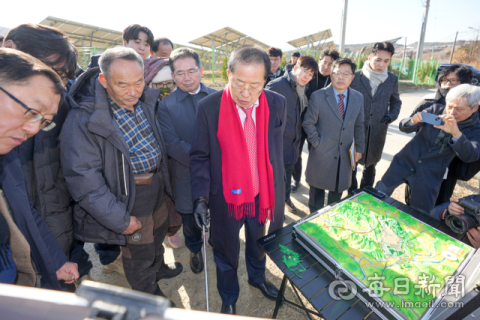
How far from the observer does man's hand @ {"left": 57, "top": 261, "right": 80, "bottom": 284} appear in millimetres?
1467

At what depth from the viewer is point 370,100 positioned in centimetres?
320

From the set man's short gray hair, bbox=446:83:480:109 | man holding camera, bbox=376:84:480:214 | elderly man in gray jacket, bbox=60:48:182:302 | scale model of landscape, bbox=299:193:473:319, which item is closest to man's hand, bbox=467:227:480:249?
scale model of landscape, bbox=299:193:473:319

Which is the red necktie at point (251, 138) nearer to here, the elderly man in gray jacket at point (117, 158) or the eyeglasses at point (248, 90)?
the eyeglasses at point (248, 90)

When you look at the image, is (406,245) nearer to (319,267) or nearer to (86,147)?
(319,267)

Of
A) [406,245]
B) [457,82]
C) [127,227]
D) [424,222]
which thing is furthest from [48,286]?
[457,82]

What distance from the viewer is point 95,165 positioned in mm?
1559

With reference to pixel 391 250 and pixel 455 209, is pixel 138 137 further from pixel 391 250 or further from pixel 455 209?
pixel 455 209

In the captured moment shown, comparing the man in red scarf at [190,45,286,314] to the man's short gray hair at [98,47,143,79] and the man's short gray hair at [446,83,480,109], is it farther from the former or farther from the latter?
the man's short gray hair at [446,83,480,109]

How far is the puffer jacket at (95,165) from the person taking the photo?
4.88 ft

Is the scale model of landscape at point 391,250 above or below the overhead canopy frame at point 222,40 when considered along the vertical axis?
below

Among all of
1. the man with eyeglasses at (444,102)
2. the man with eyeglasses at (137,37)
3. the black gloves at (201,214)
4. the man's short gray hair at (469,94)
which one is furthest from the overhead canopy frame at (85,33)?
the man's short gray hair at (469,94)

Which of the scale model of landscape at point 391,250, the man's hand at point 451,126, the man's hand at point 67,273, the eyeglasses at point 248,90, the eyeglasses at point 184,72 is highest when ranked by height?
the eyeglasses at point 184,72

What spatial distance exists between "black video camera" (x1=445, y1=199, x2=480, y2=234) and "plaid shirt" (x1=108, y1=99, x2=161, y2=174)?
2.19 meters

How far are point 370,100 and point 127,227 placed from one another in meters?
3.18
